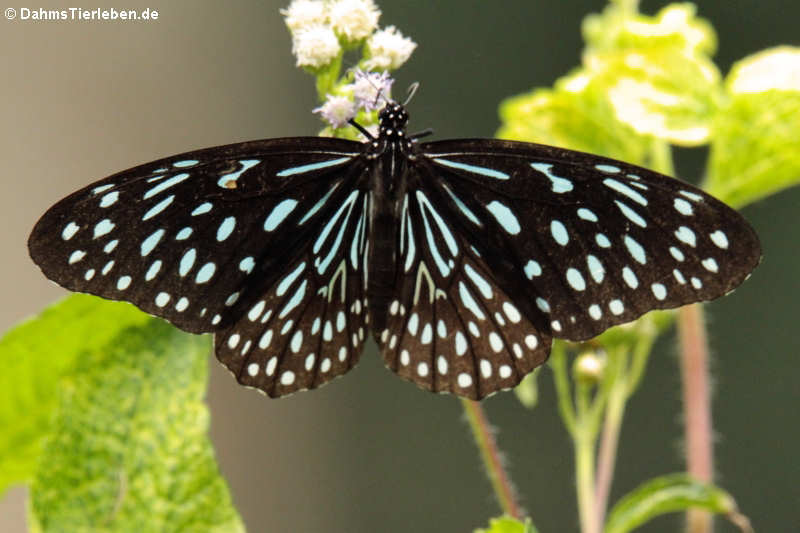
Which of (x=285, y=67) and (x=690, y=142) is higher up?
(x=285, y=67)

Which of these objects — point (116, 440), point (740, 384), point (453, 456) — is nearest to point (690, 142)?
point (116, 440)

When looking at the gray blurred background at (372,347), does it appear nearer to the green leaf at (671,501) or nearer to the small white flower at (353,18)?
the green leaf at (671,501)

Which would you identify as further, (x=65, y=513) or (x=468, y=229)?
(x=468, y=229)

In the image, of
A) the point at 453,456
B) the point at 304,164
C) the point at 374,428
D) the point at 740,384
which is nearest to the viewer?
the point at 304,164

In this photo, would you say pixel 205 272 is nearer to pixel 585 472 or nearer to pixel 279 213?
pixel 279 213

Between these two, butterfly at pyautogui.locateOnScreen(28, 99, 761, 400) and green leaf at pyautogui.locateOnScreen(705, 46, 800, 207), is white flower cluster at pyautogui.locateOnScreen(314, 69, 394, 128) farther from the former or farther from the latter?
green leaf at pyautogui.locateOnScreen(705, 46, 800, 207)

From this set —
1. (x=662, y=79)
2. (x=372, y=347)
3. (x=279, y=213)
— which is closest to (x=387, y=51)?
(x=279, y=213)

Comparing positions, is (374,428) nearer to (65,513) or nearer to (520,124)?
(520,124)

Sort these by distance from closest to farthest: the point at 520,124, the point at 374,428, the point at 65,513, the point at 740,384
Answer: the point at 65,513, the point at 520,124, the point at 740,384, the point at 374,428
